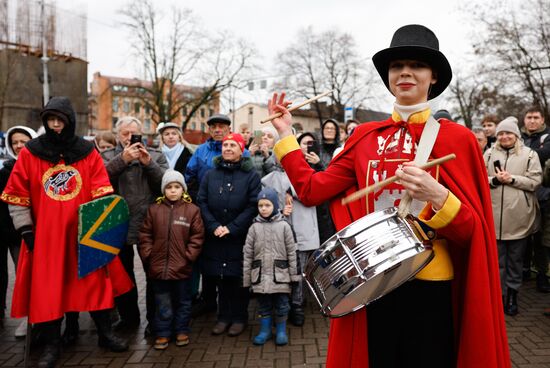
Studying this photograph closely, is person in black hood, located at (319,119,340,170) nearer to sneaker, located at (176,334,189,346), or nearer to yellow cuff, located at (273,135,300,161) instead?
sneaker, located at (176,334,189,346)

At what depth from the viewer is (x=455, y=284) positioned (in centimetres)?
195

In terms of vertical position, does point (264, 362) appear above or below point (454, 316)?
below

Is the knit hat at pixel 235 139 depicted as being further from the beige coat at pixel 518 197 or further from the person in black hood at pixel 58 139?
the beige coat at pixel 518 197

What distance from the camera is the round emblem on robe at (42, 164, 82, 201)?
380 cm

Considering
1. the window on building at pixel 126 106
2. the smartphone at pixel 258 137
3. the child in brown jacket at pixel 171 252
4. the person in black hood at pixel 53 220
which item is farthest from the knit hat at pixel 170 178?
the window on building at pixel 126 106

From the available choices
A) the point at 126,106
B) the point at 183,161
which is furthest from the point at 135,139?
the point at 126,106

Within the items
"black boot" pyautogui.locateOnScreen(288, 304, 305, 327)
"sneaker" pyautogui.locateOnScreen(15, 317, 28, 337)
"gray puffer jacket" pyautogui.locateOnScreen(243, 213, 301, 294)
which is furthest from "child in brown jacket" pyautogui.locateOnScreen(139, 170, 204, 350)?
"sneaker" pyautogui.locateOnScreen(15, 317, 28, 337)

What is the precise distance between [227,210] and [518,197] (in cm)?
338

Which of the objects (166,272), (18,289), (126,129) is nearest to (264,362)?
(166,272)

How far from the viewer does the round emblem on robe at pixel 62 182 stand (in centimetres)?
380

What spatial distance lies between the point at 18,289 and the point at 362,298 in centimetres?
321

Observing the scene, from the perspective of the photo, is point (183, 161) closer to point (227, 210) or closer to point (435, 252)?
point (227, 210)

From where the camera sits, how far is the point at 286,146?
215 cm

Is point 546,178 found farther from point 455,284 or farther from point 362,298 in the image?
point 362,298
